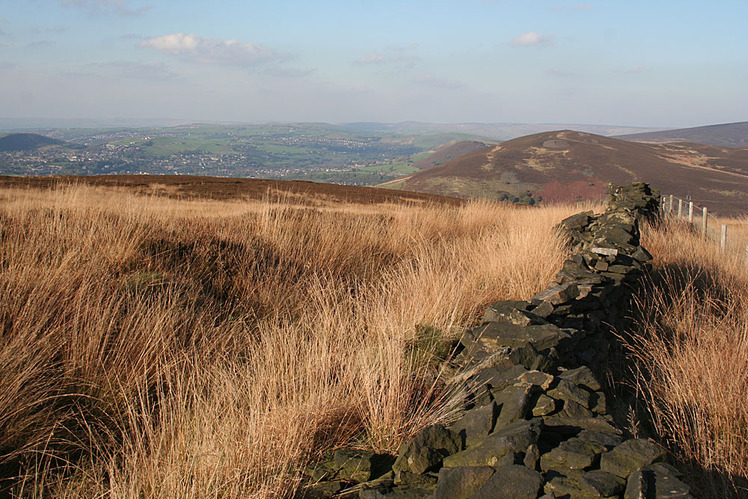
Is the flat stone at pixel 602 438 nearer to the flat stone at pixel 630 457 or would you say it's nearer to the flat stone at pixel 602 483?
the flat stone at pixel 630 457

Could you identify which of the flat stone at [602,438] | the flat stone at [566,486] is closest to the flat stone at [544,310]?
the flat stone at [602,438]

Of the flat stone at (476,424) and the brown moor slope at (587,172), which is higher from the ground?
the brown moor slope at (587,172)

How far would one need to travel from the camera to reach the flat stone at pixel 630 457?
187 cm

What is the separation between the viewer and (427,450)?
7.29ft

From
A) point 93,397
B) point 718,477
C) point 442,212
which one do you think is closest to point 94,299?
point 93,397

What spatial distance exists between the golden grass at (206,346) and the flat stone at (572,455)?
31.1 inches

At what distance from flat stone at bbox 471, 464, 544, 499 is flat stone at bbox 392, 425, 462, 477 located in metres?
0.44

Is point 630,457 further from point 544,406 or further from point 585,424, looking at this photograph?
point 544,406

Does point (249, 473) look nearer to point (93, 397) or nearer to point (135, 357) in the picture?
point (93, 397)

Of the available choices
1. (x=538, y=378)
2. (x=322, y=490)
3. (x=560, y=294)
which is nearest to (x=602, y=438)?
(x=538, y=378)

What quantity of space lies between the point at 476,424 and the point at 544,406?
389mm

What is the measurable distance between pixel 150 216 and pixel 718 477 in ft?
24.2

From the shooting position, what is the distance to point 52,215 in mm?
7016

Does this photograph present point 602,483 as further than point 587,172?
No
